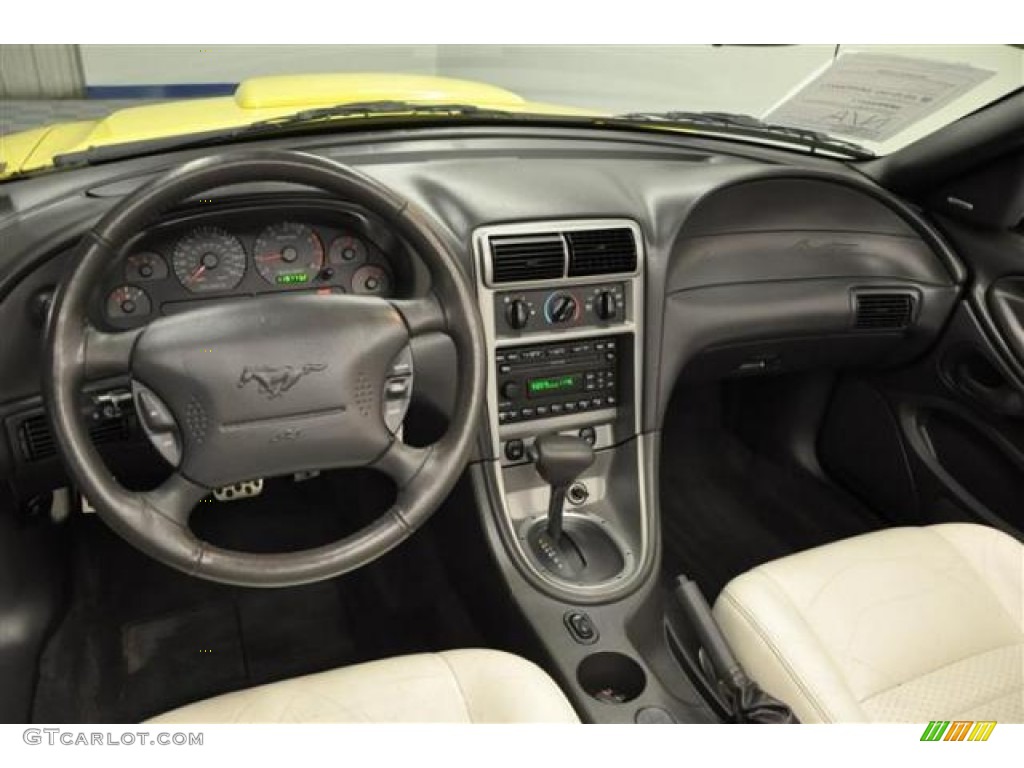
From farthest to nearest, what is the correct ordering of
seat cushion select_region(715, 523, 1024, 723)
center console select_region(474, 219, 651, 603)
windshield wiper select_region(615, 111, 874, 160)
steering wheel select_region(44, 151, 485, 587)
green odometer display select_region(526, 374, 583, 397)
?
windshield wiper select_region(615, 111, 874, 160)
green odometer display select_region(526, 374, 583, 397)
center console select_region(474, 219, 651, 603)
seat cushion select_region(715, 523, 1024, 723)
steering wheel select_region(44, 151, 485, 587)

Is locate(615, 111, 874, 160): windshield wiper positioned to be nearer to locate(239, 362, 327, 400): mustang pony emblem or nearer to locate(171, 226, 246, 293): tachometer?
locate(171, 226, 246, 293): tachometer

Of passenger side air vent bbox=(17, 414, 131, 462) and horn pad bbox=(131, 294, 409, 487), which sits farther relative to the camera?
passenger side air vent bbox=(17, 414, 131, 462)

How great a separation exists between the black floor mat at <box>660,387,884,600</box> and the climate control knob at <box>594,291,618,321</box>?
781 mm

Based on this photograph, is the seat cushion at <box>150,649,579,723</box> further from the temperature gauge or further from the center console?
the temperature gauge

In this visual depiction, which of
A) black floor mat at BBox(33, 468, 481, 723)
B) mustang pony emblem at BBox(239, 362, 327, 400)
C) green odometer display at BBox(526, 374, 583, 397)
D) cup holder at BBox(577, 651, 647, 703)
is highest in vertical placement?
mustang pony emblem at BBox(239, 362, 327, 400)

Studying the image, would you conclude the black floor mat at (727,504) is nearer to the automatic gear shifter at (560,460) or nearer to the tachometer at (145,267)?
the automatic gear shifter at (560,460)

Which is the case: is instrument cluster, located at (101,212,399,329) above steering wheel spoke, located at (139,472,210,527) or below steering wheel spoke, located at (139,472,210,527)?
above

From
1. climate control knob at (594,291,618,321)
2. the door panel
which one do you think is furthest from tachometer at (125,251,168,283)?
the door panel

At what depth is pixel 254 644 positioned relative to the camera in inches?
72.9

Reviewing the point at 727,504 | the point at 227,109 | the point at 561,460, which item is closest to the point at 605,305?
the point at 561,460

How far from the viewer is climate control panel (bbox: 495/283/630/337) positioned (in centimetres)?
154

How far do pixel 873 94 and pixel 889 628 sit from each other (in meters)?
1.00

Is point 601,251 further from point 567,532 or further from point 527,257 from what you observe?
point 567,532
